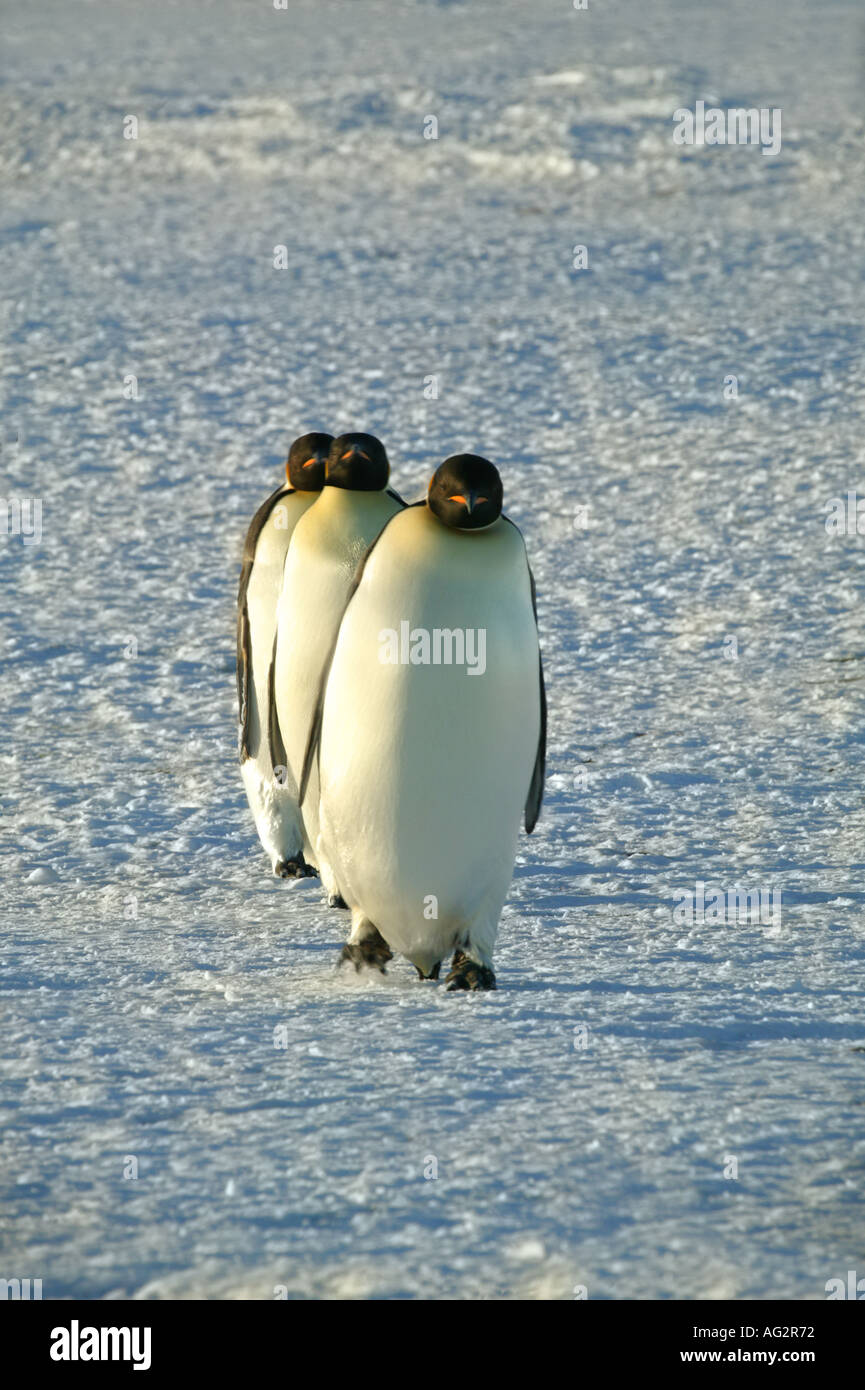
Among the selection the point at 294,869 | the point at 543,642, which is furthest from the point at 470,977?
the point at 543,642

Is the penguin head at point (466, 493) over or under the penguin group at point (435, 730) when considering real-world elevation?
over

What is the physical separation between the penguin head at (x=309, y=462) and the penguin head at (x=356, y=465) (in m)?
0.24

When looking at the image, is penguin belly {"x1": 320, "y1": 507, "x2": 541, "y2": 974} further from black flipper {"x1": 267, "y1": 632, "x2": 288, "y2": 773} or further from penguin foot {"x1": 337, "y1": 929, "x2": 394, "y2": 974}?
black flipper {"x1": 267, "y1": 632, "x2": 288, "y2": 773}

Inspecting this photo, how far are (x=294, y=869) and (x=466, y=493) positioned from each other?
1223 millimetres

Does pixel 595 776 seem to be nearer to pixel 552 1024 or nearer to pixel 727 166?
pixel 552 1024

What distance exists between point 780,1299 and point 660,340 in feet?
21.4

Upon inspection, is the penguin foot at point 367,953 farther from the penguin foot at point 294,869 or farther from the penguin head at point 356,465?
the penguin head at point 356,465

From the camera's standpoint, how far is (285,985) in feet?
10.2

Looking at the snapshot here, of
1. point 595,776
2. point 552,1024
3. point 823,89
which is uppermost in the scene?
point 823,89

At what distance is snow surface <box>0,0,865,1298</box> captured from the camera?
2.31 metres

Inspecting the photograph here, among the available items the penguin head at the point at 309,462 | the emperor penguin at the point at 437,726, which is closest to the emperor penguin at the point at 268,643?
the penguin head at the point at 309,462

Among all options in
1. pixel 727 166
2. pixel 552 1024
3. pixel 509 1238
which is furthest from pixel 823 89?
pixel 509 1238

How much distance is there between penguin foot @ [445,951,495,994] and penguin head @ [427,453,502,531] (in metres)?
0.87

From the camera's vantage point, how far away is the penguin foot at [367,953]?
10.5 ft
